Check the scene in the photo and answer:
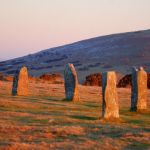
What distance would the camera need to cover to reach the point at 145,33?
142 m

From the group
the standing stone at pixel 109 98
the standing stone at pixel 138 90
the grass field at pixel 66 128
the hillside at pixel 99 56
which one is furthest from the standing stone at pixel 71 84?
the hillside at pixel 99 56

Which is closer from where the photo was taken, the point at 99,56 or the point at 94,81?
the point at 94,81

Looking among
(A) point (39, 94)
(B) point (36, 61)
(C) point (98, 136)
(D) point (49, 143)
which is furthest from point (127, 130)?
(B) point (36, 61)

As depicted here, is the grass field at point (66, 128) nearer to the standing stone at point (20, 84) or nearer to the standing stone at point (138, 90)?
the standing stone at point (138, 90)

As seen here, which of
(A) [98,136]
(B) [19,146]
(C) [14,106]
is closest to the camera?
(B) [19,146]

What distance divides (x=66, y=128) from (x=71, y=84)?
15125 mm

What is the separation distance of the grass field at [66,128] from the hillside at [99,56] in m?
52.9

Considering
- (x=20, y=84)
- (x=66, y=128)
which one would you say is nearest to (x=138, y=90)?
(x=20, y=84)

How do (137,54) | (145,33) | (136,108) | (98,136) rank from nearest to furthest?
(98,136), (136,108), (137,54), (145,33)

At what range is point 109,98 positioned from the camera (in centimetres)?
2573

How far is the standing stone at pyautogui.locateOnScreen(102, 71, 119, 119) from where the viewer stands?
83.5 ft

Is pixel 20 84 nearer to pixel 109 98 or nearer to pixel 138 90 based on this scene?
pixel 138 90

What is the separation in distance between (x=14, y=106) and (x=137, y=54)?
85110 millimetres

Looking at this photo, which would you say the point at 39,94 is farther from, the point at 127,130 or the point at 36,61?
the point at 36,61
